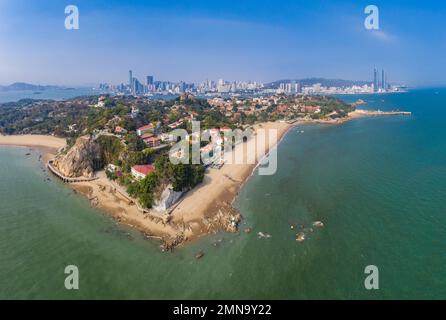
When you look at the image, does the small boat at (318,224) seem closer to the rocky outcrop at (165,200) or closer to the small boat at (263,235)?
the small boat at (263,235)

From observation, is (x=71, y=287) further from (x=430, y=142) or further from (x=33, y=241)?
(x=430, y=142)

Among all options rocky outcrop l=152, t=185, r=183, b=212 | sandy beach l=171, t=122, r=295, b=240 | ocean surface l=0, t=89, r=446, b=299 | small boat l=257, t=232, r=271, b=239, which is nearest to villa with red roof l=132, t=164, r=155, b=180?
rocky outcrop l=152, t=185, r=183, b=212

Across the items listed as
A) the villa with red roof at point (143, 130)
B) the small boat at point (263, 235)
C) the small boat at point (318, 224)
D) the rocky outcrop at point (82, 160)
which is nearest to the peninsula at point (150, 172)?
the rocky outcrop at point (82, 160)

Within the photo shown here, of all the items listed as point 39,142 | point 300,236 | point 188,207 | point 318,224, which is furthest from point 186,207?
point 39,142

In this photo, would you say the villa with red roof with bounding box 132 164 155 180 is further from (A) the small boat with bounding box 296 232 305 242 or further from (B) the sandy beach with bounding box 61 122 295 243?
(A) the small boat with bounding box 296 232 305 242

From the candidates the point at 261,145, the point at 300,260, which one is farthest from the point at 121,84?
the point at 300,260
